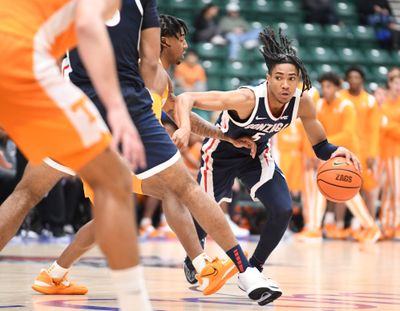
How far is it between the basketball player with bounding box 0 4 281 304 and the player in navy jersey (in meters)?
0.78

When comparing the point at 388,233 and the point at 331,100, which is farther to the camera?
the point at 388,233

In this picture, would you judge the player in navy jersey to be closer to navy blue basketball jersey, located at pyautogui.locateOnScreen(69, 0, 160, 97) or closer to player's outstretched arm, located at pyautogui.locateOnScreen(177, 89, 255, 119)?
player's outstretched arm, located at pyautogui.locateOnScreen(177, 89, 255, 119)

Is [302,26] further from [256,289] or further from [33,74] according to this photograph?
[33,74]

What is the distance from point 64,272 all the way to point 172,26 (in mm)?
1553

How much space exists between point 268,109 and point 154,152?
1.39 meters

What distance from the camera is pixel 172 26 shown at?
5.48 m

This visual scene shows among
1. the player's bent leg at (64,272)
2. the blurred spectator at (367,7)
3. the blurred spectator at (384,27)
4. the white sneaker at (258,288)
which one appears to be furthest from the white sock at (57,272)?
the blurred spectator at (367,7)

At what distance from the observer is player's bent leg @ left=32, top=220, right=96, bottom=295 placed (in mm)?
5266

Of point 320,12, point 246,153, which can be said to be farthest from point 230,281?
point 320,12

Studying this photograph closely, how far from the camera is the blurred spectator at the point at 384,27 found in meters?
17.5

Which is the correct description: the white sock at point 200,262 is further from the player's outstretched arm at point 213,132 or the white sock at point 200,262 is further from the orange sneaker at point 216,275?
the player's outstretched arm at point 213,132

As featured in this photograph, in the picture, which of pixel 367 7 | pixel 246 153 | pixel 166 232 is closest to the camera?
pixel 246 153

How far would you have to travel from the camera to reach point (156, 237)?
12.1 metres

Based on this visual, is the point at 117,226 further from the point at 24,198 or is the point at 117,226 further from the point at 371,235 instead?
the point at 371,235
